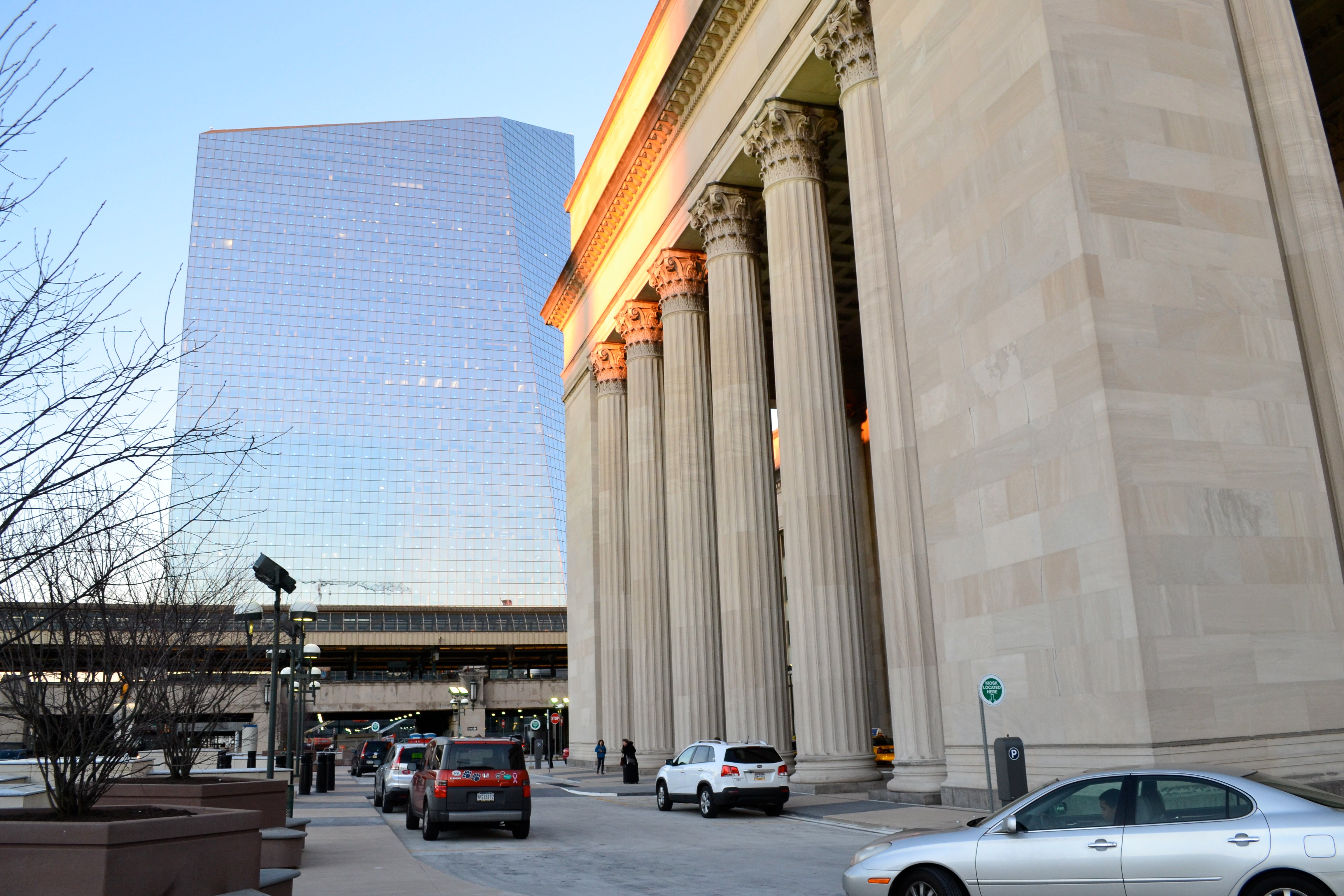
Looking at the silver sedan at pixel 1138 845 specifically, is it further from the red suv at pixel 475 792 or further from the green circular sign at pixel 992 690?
the red suv at pixel 475 792

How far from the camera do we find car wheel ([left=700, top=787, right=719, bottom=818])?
21125 millimetres

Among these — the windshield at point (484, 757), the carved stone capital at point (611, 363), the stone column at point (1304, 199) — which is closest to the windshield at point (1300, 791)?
the stone column at point (1304, 199)

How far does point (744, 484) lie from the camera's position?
28.9 meters

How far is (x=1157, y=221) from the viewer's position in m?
16.4

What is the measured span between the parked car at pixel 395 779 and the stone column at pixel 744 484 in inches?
343

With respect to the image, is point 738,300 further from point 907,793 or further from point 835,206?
point 907,793

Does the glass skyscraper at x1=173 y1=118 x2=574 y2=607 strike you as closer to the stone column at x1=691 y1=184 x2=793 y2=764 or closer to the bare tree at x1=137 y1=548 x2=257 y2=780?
the stone column at x1=691 y1=184 x2=793 y2=764

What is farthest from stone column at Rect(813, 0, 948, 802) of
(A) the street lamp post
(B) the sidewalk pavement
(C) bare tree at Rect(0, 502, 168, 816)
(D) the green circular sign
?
(C) bare tree at Rect(0, 502, 168, 816)

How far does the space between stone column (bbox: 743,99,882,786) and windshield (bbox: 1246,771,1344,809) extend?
15.8 m

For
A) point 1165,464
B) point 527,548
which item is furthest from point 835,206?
point 527,548

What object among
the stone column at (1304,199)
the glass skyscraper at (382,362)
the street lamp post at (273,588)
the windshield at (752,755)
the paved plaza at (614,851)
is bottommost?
the paved plaza at (614,851)

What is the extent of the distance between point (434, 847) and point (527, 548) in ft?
378

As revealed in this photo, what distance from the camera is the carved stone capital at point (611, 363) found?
140 ft

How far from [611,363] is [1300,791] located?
3642cm
